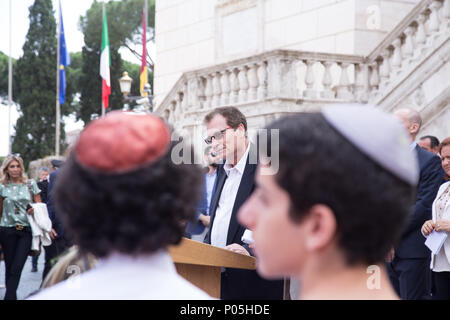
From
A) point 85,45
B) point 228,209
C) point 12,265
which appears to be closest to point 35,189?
point 12,265

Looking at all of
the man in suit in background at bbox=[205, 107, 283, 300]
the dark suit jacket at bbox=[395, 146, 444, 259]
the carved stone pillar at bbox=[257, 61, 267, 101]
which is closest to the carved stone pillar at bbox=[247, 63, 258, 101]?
the carved stone pillar at bbox=[257, 61, 267, 101]

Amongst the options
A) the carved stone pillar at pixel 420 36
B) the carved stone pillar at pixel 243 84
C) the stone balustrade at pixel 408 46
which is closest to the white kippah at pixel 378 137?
the stone balustrade at pixel 408 46

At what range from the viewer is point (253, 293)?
12.6 feet

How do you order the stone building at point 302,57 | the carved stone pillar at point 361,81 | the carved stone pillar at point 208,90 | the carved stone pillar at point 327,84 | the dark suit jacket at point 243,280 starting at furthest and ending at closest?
the carved stone pillar at point 208,90
the carved stone pillar at point 327,84
the carved stone pillar at point 361,81
the stone building at point 302,57
the dark suit jacket at point 243,280

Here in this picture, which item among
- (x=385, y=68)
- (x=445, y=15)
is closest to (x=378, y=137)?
(x=445, y=15)

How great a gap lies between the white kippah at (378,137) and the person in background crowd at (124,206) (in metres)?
0.36

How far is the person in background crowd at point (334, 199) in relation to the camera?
3.98 ft

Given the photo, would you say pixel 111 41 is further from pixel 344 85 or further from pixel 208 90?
pixel 344 85

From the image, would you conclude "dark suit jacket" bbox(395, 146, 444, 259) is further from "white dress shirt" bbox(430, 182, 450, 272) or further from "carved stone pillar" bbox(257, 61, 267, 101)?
"carved stone pillar" bbox(257, 61, 267, 101)

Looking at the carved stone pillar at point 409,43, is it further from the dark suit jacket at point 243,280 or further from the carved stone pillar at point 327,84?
the dark suit jacket at point 243,280

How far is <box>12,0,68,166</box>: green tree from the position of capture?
3819 centimetres

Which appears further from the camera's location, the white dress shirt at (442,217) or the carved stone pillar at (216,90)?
the carved stone pillar at (216,90)
